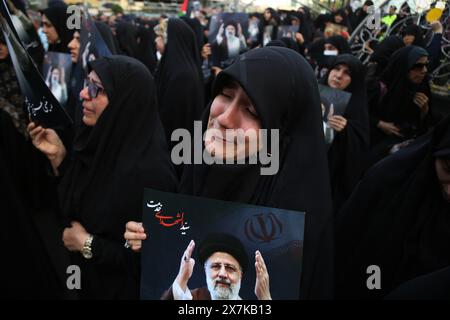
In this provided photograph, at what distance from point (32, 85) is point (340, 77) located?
8.08 ft

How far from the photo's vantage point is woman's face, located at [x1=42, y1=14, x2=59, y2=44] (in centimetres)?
409

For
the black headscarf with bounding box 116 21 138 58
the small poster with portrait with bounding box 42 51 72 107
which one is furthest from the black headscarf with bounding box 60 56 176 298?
the black headscarf with bounding box 116 21 138 58

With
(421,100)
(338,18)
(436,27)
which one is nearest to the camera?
(421,100)

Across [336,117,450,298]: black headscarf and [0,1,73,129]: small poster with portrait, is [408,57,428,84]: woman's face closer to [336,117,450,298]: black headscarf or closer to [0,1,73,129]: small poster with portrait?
[336,117,450,298]: black headscarf

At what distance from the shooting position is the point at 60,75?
3.15 m

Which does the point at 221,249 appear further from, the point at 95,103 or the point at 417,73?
the point at 417,73

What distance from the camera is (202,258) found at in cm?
113

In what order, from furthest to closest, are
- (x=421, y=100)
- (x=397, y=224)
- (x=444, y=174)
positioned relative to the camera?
(x=421, y=100), (x=397, y=224), (x=444, y=174)

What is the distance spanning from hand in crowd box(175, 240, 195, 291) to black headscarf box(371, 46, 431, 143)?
11.0ft

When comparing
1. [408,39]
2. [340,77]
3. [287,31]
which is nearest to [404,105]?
[340,77]

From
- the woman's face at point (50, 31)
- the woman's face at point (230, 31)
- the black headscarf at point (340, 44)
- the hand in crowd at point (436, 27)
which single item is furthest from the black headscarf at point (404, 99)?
the woman's face at point (50, 31)
